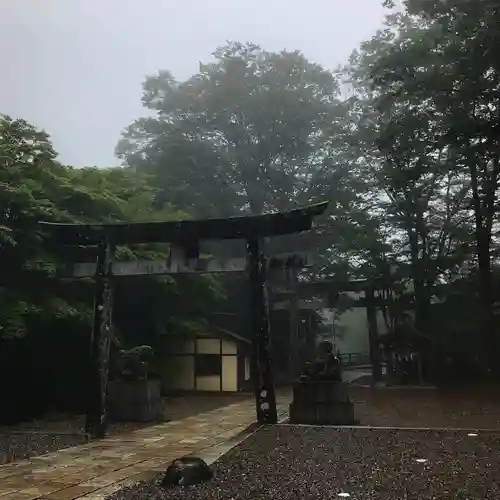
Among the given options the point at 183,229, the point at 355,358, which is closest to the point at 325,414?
the point at 183,229

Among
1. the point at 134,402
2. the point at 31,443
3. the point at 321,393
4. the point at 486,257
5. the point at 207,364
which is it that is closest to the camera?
the point at 31,443

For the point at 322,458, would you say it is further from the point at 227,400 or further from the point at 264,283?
the point at 227,400

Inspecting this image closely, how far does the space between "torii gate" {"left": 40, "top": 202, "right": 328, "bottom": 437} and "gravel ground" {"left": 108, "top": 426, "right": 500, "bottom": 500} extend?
5.95 ft

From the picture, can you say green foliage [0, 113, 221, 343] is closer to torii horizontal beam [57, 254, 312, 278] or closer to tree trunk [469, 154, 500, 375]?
torii horizontal beam [57, 254, 312, 278]

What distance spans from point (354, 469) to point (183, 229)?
5.78 m

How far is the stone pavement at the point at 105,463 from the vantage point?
6.38m

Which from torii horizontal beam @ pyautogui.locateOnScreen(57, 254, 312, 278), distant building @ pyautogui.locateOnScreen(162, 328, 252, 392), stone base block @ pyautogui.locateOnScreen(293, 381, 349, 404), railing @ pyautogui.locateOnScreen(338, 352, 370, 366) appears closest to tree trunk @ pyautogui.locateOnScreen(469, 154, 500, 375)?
distant building @ pyautogui.locateOnScreen(162, 328, 252, 392)

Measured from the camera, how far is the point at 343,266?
2245 cm

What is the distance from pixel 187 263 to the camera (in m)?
11.0

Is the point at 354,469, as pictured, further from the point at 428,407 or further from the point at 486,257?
the point at 486,257

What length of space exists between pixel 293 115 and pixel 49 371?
18167 millimetres

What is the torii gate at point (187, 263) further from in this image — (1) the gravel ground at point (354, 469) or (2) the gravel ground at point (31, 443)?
(1) the gravel ground at point (354, 469)

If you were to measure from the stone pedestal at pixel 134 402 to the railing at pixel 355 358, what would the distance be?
865 inches

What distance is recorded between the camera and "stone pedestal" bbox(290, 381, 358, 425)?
1066 cm
